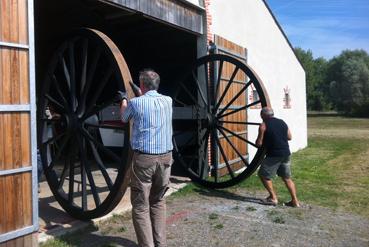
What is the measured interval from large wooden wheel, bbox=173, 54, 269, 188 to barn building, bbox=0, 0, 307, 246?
59 mm

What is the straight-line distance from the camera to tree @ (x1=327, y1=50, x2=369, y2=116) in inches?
2494

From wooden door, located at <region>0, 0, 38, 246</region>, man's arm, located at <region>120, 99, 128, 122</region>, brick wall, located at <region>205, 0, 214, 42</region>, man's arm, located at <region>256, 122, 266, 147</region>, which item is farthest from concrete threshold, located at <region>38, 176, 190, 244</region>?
brick wall, located at <region>205, 0, 214, 42</region>

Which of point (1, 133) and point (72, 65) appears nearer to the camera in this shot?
point (1, 133)

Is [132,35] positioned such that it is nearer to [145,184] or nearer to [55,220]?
[55,220]

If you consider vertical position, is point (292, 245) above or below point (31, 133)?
below

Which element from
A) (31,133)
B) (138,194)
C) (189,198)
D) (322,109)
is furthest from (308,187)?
(322,109)

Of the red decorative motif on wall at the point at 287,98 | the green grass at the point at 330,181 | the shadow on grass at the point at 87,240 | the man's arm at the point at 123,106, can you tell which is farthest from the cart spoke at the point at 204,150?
the red decorative motif on wall at the point at 287,98

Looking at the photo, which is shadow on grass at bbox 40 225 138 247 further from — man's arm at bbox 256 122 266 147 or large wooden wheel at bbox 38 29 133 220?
man's arm at bbox 256 122 266 147

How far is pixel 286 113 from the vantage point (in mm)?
15875

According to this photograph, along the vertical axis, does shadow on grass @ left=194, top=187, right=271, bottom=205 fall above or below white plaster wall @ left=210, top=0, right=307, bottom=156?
below

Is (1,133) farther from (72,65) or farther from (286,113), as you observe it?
(286,113)

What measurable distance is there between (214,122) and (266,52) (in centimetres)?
599

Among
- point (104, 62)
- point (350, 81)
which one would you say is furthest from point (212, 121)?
point (350, 81)

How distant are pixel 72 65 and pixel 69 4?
152 inches
